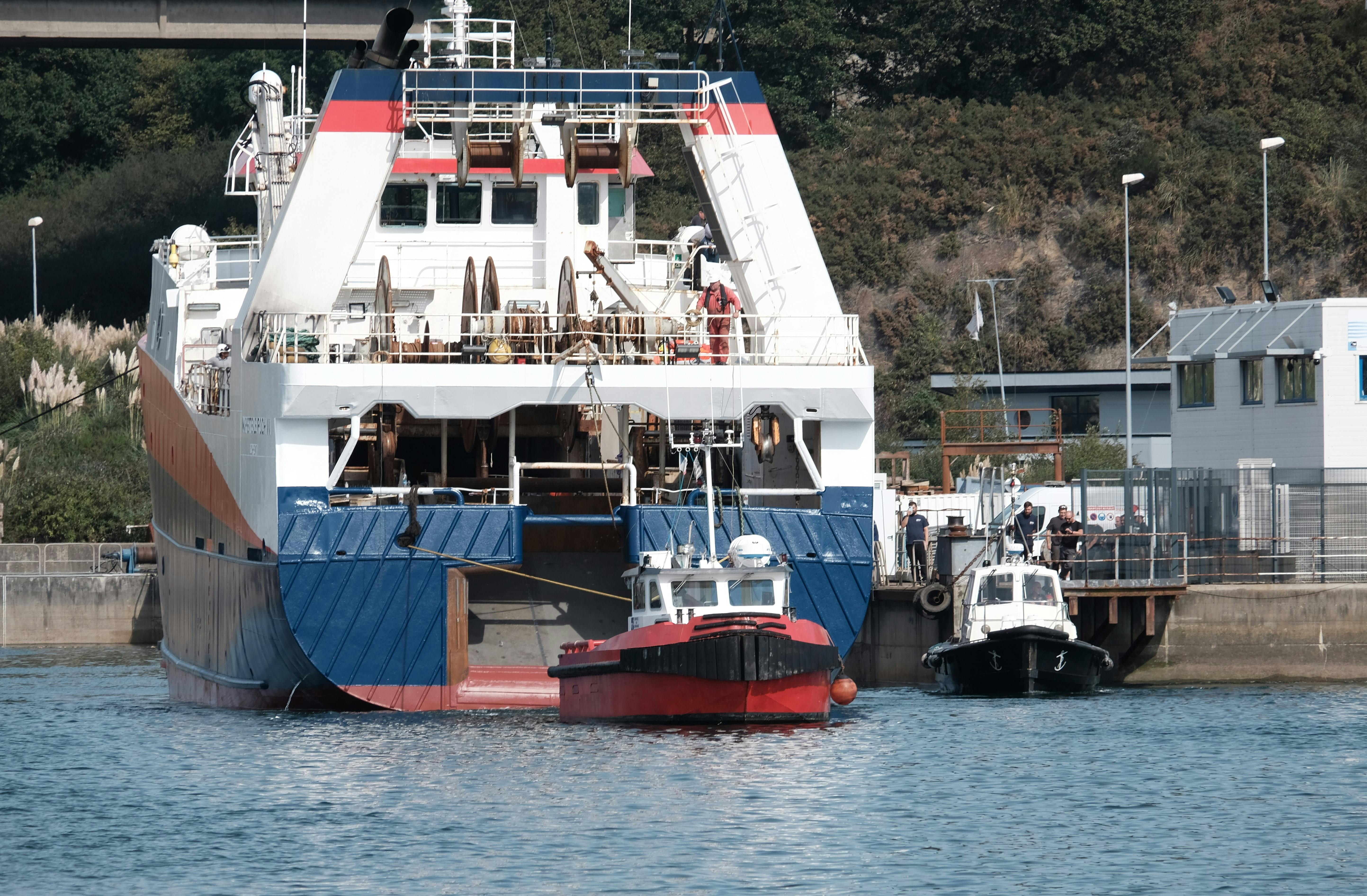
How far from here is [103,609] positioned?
48344 millimetres

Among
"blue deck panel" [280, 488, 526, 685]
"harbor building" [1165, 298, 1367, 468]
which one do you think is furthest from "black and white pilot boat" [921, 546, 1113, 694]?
"blue deck panel" [280, 488, 526, 685]

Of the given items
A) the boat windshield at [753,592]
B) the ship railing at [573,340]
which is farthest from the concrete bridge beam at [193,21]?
the boat windshield at [753,592]

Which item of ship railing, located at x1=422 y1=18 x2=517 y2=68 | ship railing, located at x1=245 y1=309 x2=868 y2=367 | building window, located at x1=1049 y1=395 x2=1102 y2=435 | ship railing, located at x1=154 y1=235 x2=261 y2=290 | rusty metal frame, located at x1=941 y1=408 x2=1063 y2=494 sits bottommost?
rusty metal frame, located at x1=941 y1=408 x2=1063 y2=494

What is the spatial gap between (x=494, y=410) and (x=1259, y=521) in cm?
1682

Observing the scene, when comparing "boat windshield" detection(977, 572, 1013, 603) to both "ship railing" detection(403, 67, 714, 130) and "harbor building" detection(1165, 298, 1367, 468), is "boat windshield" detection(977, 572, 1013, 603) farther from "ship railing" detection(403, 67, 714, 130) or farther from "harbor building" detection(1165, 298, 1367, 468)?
"ship railing" detection(403, 67, 714, 130)

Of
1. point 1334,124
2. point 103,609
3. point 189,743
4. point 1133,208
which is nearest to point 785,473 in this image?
point 189,743

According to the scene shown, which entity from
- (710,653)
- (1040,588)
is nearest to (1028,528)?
(1040,588)

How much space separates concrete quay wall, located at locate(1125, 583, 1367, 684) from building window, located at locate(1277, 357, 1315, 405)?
613 centimetres

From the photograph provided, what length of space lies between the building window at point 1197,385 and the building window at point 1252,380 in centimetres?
91

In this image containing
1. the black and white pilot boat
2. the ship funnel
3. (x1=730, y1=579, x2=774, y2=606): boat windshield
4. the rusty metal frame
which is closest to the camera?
(x1=730, y1=579, x2=774, y2=606): boat windshield

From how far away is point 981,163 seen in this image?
80.1 meters

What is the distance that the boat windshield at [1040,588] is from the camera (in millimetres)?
33281

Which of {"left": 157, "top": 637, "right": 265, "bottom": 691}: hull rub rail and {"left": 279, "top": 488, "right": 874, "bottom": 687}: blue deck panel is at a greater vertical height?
{"left": 279, "top": 488, "right": 874, "bottom": 687}: blue deck panel

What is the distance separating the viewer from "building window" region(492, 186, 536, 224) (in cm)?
3228
